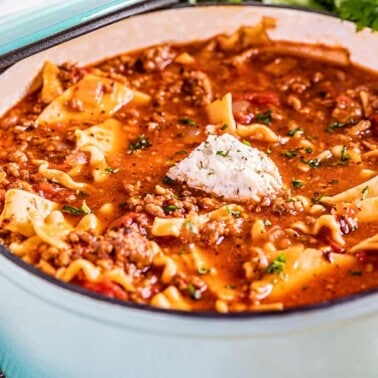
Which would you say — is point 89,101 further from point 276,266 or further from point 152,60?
point 276,266

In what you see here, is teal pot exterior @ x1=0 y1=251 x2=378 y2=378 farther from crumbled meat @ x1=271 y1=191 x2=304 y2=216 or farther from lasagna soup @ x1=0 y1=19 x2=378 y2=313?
crumbled meat @ x1=271 y1=191 x2=304 y2=216

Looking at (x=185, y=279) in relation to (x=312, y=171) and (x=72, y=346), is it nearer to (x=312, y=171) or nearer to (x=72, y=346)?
(x=72, y=346)

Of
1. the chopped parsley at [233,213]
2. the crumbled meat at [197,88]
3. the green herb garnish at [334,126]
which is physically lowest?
the green herb garnish at [334,126]

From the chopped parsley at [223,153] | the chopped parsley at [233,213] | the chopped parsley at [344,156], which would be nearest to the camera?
the chopped parsley at [233,213]

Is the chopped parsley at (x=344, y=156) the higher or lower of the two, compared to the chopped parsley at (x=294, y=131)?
lower

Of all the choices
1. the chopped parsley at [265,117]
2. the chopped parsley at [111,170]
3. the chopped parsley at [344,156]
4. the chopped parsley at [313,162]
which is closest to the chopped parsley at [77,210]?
the chopped parsley at [111,170]

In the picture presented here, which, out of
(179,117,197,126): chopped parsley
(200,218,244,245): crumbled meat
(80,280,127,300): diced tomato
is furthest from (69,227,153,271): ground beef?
(179,117,197,126): chopped parsley

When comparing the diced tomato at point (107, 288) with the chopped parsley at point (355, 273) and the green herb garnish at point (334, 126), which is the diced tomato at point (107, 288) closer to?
the chopped parsley at point (355, 273)
